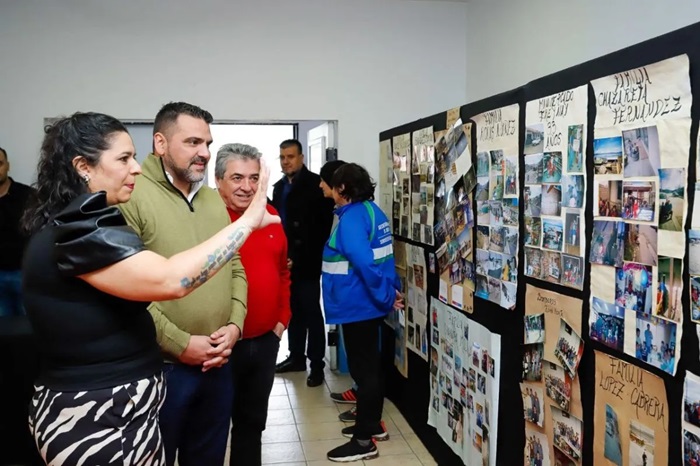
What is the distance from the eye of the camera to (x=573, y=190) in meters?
1.75

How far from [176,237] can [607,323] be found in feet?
4.14

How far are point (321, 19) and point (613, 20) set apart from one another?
231 cm

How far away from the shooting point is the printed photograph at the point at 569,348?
174cm

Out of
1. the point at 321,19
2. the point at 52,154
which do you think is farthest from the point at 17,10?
the point at 52,154

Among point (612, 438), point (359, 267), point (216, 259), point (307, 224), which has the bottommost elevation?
point (612, 438)

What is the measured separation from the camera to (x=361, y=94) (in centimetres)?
474

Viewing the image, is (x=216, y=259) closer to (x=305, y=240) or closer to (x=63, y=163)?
(x=63, y=163)

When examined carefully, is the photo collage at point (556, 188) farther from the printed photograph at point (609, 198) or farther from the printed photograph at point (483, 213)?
the printed photograph at point (483, 213)

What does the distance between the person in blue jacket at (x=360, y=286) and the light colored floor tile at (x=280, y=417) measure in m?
0.56

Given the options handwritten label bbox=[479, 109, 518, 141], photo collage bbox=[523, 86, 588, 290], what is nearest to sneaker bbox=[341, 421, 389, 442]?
photo collage bbox=[523, 86, 588, 290]

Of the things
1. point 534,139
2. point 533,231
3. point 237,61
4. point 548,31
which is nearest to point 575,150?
point 534,139

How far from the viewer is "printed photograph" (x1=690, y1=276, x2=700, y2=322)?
4.33 ft

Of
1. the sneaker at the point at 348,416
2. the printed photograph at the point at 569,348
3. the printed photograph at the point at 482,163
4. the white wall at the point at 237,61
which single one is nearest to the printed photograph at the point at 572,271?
the printed photograph at the point at 569,348

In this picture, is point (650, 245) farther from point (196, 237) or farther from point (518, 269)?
point (196, 237)
